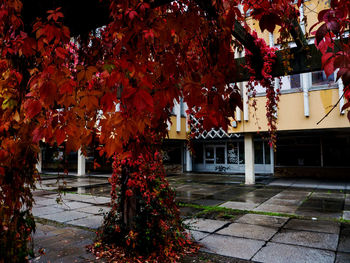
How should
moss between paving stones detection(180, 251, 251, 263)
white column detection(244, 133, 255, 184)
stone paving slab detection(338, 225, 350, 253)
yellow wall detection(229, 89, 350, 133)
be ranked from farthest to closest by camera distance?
white column detection(244, 133, 255, 184) → yellow wall detection(229, 89, 350, 133) → stone paving slab detection(338, 225, 350, 253) → moss between paving stones detection(180, 251, 251, 263)

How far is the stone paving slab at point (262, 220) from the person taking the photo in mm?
6027

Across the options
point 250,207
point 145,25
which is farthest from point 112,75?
point 250,207

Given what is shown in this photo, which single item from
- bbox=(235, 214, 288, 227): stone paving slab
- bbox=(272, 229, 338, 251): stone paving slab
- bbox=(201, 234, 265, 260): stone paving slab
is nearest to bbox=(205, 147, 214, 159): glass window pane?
bbox=(235, 214, 288, 227): stone paving slab

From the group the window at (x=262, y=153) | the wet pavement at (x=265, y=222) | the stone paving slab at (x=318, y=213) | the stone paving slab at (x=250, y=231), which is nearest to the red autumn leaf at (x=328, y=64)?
the wet pavement at (x=265, y=222)

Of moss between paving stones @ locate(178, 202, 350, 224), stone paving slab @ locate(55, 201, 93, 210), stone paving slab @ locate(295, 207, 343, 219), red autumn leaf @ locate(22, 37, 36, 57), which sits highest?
red autumn leaf @ locate(22, 37, 36, 57)

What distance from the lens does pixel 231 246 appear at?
4582 mm

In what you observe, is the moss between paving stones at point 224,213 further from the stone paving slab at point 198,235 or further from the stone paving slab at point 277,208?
the stone paving slab at point 198,235

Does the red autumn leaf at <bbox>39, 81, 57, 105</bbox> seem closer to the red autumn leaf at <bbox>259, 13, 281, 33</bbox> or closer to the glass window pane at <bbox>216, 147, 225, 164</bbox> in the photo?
the red autumn leaf at <bbox>259, 13, 281, 33</bbox>

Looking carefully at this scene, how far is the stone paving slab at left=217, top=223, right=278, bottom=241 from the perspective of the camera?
5.10 metres

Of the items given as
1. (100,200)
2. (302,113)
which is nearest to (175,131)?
(302,113)

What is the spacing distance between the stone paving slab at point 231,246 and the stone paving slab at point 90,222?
8.75 ft

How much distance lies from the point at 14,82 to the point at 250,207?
7220 mm

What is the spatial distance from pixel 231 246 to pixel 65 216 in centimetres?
463

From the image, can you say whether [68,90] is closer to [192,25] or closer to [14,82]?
[14,82]
